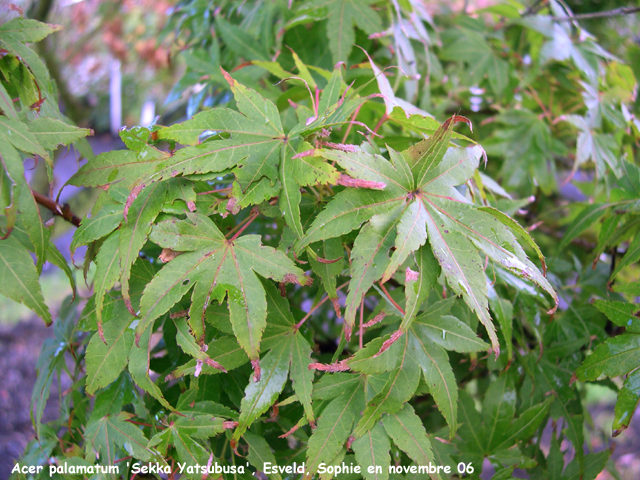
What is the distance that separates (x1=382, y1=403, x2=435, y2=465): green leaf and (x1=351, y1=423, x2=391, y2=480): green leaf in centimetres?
1

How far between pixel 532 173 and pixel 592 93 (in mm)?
233

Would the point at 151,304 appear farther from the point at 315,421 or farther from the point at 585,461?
the point at 585,461

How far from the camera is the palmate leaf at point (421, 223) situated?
468 millimetres

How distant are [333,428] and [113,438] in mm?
330

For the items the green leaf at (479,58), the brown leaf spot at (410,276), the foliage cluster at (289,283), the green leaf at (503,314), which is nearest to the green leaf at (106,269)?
the foliage cluster at (289,283)

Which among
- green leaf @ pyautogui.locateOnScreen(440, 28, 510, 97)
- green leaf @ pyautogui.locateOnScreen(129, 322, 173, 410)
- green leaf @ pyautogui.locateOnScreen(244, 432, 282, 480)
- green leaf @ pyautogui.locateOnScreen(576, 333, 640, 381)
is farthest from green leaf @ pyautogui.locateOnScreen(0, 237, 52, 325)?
green leaf @ pyautogui.locateOnScreen(440, 28, 510, 97)

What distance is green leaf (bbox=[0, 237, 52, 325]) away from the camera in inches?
20.8

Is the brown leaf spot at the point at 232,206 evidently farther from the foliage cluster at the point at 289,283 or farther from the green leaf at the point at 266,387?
the green leaf at the point at 266,387

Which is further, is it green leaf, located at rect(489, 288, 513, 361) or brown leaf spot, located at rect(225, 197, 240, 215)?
green leaf, located at rect(489, 288, 513, 361)

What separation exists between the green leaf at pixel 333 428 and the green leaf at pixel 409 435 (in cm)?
4

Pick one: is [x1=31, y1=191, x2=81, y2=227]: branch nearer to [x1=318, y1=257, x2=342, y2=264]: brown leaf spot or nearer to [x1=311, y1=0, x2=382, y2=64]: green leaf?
[x1=318, y1=257, x2=342, y2=264]: brown leaf spot

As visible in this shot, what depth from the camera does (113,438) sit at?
24.0 inches

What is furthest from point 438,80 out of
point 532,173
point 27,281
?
point 27,281

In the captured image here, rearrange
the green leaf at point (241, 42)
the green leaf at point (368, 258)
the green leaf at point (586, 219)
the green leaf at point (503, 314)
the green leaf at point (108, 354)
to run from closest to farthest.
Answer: the green leaf at point (368, 258) < the green leaf at point (108, 354) < the green leaf at point (503, 314) < the green leaf at point (586, 219) < the green leaf at point (241, 42)
